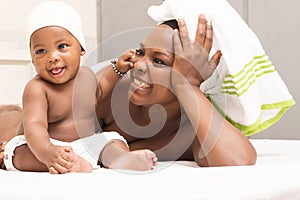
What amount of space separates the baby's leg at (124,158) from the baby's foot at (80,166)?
0.20 feet

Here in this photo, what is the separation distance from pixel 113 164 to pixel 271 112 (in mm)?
393

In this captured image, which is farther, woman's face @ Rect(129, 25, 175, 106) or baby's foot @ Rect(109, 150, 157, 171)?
woman's face @ Rect(129, 25, 175, 106)

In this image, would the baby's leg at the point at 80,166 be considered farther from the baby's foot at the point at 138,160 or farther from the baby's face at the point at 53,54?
the baby's face at the point at 53,54

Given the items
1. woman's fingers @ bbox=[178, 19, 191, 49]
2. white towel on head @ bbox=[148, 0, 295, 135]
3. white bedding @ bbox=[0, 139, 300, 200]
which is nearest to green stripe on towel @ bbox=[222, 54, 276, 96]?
white towel on head @ bbox=[148, 0, 295, 135]

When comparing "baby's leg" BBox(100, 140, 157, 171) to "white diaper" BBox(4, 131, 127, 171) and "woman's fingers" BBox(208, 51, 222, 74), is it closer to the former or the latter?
"white diaper" BBox(4, 131, 127, 171)

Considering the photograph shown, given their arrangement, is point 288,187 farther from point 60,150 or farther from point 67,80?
point 67,80

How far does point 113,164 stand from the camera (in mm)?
923

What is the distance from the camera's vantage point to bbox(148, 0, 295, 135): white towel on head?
3.26 feet

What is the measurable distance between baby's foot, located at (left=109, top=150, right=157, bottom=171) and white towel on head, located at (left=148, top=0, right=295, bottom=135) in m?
0.24

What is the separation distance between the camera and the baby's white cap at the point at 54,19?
103 cm

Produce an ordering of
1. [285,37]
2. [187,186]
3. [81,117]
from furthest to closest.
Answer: [285,37]
[81,117]
[187,186]

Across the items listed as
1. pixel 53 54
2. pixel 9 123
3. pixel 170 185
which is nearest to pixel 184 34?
pixel 53 54

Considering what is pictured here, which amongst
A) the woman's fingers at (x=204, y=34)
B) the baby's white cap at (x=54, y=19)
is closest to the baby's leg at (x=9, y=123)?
the baby's white cap at (x=54, y=19)

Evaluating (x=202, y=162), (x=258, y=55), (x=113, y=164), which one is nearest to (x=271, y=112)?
(x=258, y=55)
